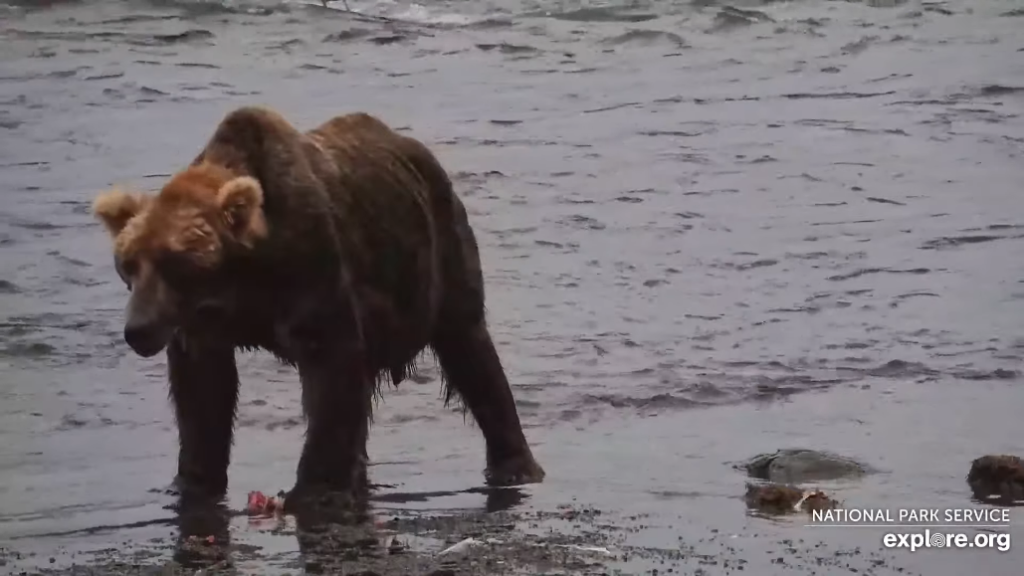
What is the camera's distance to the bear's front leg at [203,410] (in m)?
7.45

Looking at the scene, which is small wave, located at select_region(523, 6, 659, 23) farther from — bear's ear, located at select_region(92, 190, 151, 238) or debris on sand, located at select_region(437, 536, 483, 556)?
debris on sand, located at select_region(437, 536, 483, 556)

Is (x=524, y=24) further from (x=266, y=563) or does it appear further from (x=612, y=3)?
(x=266, y=563)

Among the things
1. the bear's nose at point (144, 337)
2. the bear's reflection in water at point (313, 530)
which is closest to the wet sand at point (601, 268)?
the bear's reflection in water at point (313, 530)

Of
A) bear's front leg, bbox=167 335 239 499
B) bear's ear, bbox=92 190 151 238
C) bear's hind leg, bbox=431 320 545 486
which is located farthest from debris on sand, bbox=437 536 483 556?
bear's hind leg, bbox=431 320 545 486

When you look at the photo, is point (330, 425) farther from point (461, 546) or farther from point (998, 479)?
point (998, 479)

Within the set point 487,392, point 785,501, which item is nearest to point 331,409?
point 487,392

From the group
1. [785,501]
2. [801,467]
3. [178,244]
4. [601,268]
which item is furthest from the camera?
[601,268]

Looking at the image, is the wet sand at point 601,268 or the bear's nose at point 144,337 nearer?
the bear's nose at point 144,337

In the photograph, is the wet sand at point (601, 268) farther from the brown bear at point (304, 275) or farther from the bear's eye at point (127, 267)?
the bear's eye at point (127, 267)

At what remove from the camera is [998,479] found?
7816 millimetres

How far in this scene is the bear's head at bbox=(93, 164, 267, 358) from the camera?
6.55m

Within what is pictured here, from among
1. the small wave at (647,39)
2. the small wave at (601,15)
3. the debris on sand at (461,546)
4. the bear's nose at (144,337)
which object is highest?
the bear's nose at (144,337)

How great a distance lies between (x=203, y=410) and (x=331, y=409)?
58cm

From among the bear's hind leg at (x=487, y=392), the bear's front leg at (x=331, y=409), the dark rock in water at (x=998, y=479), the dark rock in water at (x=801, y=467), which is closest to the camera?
the bear's front leg at (x=331, y=409)
